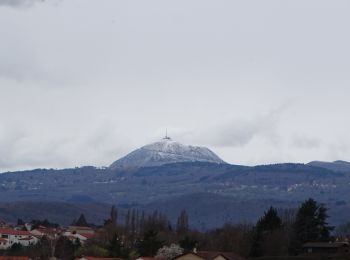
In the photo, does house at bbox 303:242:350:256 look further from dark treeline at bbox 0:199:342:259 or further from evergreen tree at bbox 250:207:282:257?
evergreen tree at bbox 250:207:282:257

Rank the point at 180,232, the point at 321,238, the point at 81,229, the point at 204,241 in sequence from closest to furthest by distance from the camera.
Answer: the point at 321,238, the point at 204,241, the point at 180,232, the point at 81,229

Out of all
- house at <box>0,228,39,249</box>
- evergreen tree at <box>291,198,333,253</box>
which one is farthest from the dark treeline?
house at <box>0,228,39,249</box>

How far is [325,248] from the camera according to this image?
79688mm

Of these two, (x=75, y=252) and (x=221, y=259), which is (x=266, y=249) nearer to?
(x=221, y=259)

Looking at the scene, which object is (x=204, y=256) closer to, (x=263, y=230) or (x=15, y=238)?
(x=263, y=230)

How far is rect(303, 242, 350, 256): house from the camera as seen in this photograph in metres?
77.8

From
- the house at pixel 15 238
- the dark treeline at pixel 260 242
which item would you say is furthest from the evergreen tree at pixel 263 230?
the house at pixel 15 238

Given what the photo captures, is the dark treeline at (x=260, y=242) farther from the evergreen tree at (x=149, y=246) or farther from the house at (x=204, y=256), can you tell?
the house at (x=204, y=256)

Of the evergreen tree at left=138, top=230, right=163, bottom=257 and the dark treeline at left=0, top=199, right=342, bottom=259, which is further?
the evergreen tree at left=138, top=230, right=163, bottom=257

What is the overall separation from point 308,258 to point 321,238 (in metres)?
14.9

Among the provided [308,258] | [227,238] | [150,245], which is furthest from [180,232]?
[308,258]

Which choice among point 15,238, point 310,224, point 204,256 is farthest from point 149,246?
point 15,238

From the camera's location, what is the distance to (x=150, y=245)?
296 ft

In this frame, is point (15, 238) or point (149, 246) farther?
point (15, 238)
